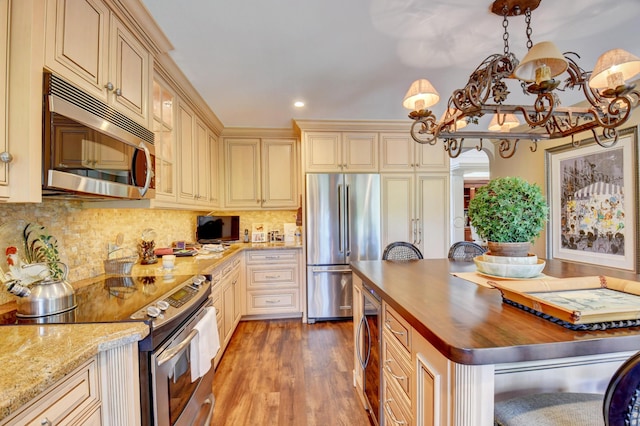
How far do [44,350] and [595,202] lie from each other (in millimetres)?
4081

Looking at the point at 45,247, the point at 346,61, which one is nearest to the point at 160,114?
the point at 45,247

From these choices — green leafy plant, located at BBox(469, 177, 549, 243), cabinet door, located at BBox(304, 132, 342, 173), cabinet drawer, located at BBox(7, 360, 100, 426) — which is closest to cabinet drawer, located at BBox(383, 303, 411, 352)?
green leafy plant, located at BBox(469, 177, 549, 243)

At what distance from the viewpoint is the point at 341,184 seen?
3.59m

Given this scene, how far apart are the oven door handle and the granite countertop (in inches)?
7.4

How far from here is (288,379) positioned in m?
2.35

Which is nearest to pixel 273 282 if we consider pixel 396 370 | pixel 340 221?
pixel 340 221

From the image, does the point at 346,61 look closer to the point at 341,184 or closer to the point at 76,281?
the point at 341,184

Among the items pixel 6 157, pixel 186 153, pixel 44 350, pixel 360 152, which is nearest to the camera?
pixel 44 350

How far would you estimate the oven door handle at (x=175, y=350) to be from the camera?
1205 mm

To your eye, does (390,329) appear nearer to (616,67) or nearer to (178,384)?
(178,384)

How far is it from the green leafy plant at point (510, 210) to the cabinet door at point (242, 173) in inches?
121

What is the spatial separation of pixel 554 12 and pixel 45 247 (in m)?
3.02

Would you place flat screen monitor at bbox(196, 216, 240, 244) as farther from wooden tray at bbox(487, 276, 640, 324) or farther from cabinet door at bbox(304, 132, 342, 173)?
wooden tray at bbox(487, 276, 640, 324)

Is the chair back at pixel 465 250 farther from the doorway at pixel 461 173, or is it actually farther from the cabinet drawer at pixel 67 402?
the doorway at pixel 461 173
